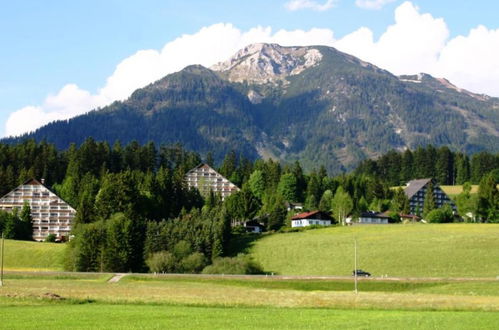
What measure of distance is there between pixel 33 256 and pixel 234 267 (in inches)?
1372

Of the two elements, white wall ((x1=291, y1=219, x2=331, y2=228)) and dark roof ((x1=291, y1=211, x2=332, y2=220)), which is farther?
dark roof ((x1=291, y1=211, x2=332, y2=220))

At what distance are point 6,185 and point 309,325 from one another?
123m

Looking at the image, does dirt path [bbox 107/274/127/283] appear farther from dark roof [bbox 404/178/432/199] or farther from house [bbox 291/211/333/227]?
dark roof [bbox 404/178/432/199]

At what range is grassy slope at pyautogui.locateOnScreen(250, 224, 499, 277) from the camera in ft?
308

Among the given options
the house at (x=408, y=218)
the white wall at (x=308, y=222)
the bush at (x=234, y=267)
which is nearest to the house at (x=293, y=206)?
the white wall at (x=308, y=222)

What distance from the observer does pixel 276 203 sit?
144 m

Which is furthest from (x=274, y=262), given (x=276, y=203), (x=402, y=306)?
(x=402, y=306)

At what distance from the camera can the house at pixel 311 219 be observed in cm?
14462

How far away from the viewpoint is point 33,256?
4321 inches

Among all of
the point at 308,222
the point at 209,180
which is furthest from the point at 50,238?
the point at 209,180

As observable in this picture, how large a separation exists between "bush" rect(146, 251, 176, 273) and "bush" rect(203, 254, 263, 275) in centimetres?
546

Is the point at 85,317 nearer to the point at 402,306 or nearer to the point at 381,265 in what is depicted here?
the point at 402,306

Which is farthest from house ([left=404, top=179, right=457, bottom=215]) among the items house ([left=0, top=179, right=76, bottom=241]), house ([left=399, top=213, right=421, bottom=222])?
house ([left=0, top=179, right=76, bottom=241])

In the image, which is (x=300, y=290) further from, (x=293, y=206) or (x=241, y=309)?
(x=293, y=206)
